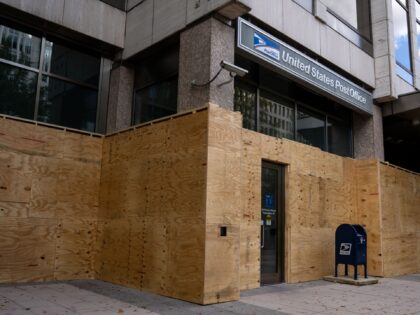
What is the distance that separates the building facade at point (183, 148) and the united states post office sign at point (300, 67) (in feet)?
0.16

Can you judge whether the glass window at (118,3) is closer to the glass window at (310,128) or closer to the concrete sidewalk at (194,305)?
the glass window at (310,128)

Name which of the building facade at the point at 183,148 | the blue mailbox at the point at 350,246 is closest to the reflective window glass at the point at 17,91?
the building facade at the point at 183,148

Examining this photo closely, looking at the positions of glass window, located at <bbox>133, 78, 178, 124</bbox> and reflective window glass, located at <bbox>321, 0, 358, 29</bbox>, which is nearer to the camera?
glass window, located at <bbox>133, 78, 178, 124</bbox>

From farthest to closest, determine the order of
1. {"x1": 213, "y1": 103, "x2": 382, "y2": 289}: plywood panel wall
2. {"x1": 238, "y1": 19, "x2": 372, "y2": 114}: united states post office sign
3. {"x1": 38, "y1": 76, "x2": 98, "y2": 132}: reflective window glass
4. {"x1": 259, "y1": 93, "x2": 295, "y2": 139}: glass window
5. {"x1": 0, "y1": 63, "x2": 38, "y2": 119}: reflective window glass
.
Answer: {"x1": 259, "y1": 93, "x2": 295, "y2": 139}: glass window → {"x1": 38, "y1": 76, "x2": 98, "y2": 132}: reflective window glass → {"x1": 238, "y1": 19, "x2": 372, "y2": 114}: united states post office sign → {"x1": 0, "y1": 63, "x2": 38, "y2": 119}: reflective window glass → {"x1": 213, "y1": 103, "x2": 382, "y2": 289}: plywood panel wall

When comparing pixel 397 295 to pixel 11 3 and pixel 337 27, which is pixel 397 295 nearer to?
pixel 337 27

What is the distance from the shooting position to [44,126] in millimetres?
9664

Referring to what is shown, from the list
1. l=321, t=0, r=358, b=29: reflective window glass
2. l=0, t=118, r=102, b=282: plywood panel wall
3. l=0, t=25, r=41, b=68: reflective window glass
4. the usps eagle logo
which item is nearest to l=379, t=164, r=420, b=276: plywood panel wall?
the usps eagle logo

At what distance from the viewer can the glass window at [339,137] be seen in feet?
46.2

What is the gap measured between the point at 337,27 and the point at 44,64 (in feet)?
29.1

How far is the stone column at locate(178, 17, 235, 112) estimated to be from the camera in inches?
356

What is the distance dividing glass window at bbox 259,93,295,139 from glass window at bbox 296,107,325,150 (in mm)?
339

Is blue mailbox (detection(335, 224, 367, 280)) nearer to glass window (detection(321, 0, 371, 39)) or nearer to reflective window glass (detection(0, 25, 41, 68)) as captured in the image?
glass window (detection(321, 0, 371, 39))

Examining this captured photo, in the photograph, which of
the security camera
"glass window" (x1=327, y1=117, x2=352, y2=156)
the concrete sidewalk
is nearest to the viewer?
the concrete sidewalk

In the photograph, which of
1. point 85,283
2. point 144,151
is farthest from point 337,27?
point 85,283
